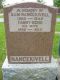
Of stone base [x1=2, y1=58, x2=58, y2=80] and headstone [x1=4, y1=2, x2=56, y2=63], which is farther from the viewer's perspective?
stone base [x1=2, y1=58, x2=58, y2=80]

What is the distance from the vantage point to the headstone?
15.0 ft

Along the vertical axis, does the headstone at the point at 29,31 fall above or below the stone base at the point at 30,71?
above

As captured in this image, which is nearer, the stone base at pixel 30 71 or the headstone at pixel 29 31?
the headstone at pixel 29 31

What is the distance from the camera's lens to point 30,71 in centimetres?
473

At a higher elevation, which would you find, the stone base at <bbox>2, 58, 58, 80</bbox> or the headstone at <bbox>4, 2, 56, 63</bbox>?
the headstone at <bbox>4, 2, 56, 63</bbox>

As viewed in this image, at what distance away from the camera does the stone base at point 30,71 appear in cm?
471

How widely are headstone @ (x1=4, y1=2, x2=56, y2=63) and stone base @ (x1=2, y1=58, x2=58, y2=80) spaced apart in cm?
11

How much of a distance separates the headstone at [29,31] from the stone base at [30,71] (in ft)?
0.36

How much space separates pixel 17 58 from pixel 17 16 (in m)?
0.76

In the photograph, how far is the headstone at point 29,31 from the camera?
4.57 m

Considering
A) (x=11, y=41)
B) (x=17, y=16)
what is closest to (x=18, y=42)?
(x=11, y=41)

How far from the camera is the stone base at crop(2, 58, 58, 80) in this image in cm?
471

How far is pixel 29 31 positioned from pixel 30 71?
706mm

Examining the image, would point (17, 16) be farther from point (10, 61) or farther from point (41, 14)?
point (10, 61)
